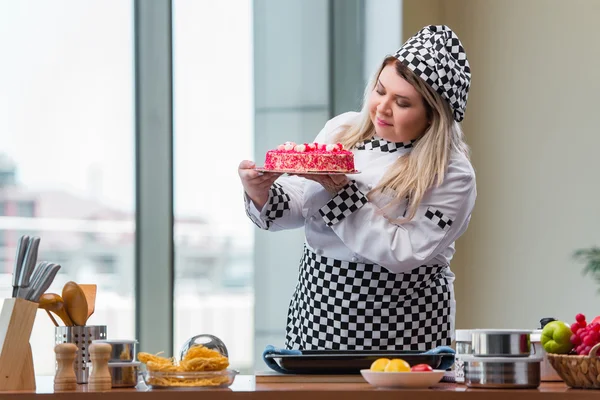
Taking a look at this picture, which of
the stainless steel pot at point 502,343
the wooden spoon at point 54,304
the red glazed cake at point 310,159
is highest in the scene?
the red glazed cake at point 310,159

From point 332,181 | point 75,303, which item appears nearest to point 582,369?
point 332,181

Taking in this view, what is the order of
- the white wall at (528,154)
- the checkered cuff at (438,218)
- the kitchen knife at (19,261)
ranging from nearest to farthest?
the kitchen knife at (19,261)
the checkered cuff at (438,218)
the white wall at (528,154)

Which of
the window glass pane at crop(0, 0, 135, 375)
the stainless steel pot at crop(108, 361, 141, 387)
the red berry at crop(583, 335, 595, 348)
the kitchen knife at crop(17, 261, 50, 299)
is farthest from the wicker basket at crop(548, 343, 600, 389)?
the window glass pane at crop(0, 0, 135, 375)

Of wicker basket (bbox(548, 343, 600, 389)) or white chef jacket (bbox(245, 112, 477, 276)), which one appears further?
white chef jacket (bbox(245, 112, 477, 276))

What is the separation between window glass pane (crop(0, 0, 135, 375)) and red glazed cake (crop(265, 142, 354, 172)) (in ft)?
6.96

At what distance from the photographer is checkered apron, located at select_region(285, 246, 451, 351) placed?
2.40 metres

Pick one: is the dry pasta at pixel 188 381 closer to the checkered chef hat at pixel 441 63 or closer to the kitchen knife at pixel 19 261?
the kitchen knife at pixel 19 261

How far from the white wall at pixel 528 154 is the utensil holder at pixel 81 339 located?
2.60 m

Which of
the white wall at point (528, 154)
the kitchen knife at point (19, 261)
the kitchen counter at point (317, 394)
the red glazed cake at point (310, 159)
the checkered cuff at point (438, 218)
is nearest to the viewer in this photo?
the kitchen counter at point (317, 394)

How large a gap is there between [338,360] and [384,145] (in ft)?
2.50

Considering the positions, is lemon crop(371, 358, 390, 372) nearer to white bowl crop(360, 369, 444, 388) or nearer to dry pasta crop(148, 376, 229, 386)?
white bowl crop(360, 369, 444, 388)

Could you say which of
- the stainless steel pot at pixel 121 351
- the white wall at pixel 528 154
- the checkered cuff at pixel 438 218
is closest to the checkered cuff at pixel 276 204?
Answer: the checkered cuff at pixel 438 218

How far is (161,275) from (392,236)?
7.11 ft

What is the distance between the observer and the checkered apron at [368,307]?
2.40 meters
